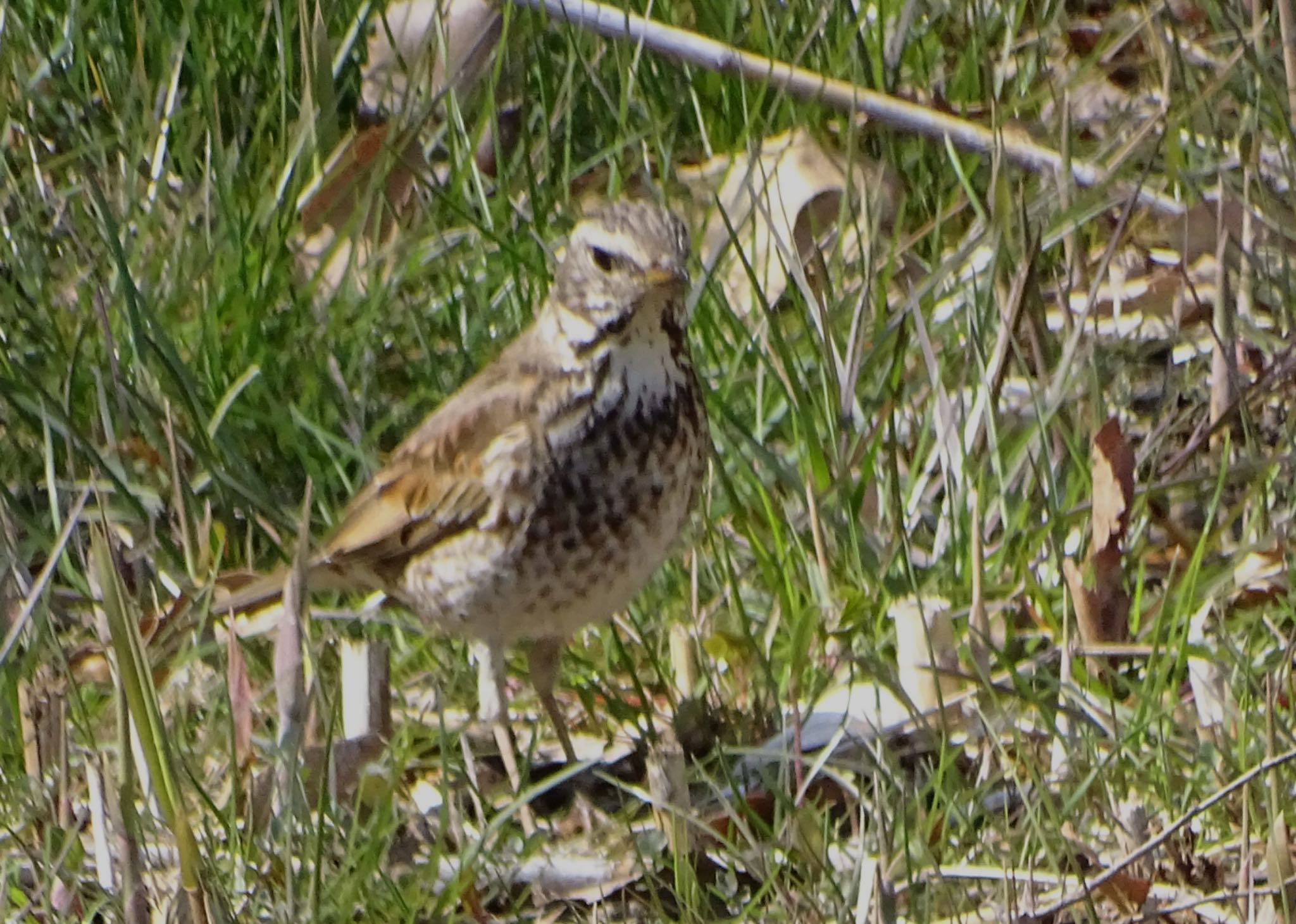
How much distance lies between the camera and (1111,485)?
3.96 metres

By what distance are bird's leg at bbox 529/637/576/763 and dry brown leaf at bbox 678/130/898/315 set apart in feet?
3.16

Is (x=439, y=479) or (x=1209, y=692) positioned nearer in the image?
(x=1209, y=692)

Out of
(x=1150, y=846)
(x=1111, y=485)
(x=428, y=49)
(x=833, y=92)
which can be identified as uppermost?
(x=428, y=49)

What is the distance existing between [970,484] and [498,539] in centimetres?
92

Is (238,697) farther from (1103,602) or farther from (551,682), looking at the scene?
(1103,602)

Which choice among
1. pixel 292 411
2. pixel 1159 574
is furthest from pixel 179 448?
pixel 1159 574

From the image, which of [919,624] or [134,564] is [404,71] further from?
[919,624]

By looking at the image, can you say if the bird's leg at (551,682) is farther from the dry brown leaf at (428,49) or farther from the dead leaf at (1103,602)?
the dry brown leaf at (428,49)

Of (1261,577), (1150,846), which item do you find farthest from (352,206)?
(1150,846)

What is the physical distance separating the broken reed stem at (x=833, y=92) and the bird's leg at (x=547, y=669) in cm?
130

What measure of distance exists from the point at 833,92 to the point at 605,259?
41.3 inches

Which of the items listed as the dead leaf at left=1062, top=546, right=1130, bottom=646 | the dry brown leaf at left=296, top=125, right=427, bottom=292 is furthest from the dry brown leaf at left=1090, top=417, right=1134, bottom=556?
the dry brown leaf at left=296, top=125, right=427, bottom=292

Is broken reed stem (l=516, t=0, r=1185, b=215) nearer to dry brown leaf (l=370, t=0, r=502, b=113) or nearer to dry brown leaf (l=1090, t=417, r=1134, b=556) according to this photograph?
dry brown leaf (l=370, t=0, r=502, b=113)

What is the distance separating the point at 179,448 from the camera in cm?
479
